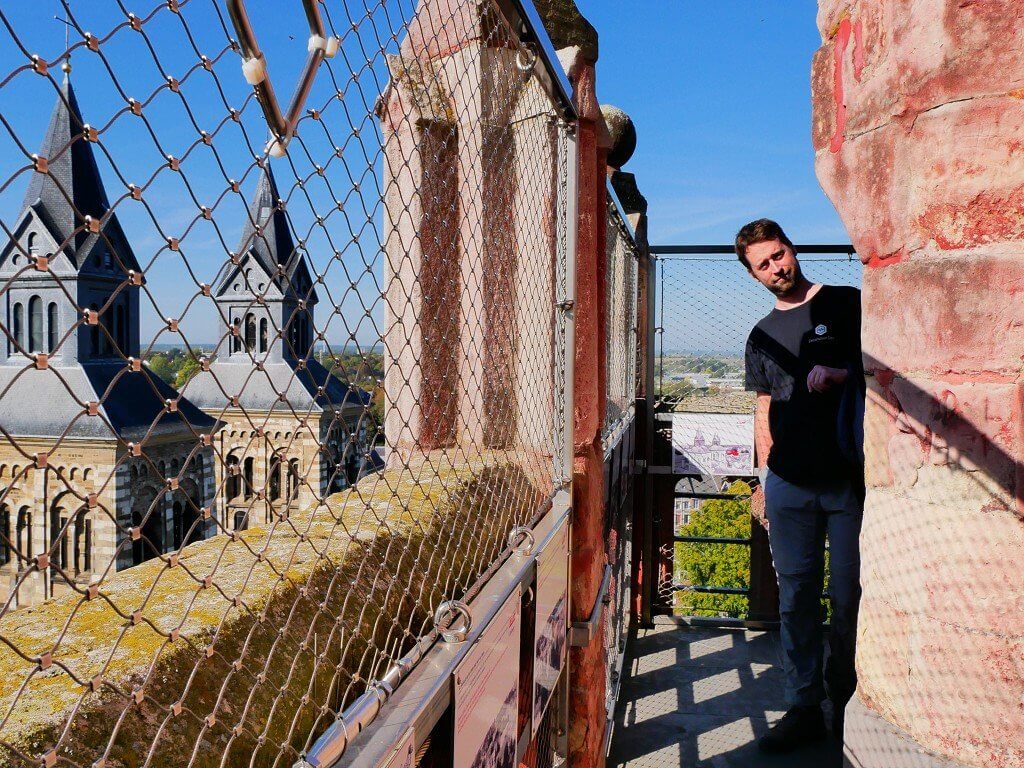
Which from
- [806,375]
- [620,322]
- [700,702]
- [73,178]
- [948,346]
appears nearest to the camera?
[948,346]

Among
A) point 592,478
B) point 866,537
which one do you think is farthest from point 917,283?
point 592,478

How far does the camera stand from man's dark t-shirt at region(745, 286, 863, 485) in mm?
3535

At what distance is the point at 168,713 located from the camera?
3.12ft

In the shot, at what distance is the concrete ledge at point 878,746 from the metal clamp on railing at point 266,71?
5.19ft

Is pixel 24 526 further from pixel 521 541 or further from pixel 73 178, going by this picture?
pixel 521 541

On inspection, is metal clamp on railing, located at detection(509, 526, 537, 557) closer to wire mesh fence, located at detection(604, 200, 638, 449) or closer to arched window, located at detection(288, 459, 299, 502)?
arched window, located at detection(288, 459, 299, 502)

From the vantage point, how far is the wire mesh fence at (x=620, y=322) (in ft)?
13.9

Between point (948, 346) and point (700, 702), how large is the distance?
153 inches

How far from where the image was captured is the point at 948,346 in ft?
4.99

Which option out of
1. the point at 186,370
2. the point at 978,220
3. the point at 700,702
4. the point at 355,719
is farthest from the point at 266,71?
the point at 700,702

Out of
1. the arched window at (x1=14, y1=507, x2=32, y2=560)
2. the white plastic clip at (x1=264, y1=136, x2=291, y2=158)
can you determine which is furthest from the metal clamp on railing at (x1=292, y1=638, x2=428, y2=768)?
the white plastic clip at (x1=264, y1=136, x2=291, y2=158)

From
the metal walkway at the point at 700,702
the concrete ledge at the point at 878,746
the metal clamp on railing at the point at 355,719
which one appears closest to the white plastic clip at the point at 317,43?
the metal clamp on railing at the point at 355,719

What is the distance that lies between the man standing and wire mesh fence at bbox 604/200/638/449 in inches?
29.0

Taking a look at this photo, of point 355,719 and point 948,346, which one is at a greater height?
point 948,346
